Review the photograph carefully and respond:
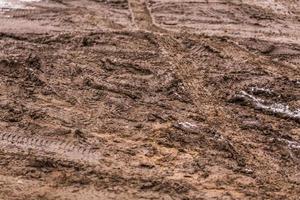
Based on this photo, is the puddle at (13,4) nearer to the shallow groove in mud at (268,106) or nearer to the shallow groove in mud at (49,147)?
the shallow groove in mud at (49,147)

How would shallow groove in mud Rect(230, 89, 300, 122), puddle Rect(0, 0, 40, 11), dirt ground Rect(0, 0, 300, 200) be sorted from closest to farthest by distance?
dirt ground Rect(0, 0, 300, 200)
shallow groove in mud Rect(230, 89, 300, 122)
puddle Rect(0, 0, 40, 11)

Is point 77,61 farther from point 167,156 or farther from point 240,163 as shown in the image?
point 240,163

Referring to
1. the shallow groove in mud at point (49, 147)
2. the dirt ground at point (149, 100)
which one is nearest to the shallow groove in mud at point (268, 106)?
the dirt ground at point (149, 100)

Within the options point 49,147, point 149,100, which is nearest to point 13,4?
point 149,100

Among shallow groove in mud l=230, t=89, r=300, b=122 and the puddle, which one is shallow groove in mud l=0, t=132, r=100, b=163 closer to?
shallow groove in mud l=230, t=89, r=300, b=122

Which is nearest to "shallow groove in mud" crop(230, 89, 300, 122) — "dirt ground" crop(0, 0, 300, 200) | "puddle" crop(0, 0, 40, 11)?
"dirt ground" crop(0, 0, 300, 200)

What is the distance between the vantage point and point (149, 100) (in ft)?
19.0

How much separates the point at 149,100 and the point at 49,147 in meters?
1.29

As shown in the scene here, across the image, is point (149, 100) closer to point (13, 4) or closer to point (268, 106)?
point (268, 106)

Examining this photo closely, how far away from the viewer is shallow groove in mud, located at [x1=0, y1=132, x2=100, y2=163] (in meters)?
4.93

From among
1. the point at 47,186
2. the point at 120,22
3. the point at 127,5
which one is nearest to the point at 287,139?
the point at 47,186

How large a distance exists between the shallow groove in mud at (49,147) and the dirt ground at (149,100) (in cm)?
1

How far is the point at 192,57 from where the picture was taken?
664 cm

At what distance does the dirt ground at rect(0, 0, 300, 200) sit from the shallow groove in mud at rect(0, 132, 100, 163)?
15 mm
